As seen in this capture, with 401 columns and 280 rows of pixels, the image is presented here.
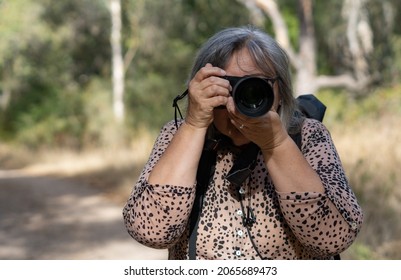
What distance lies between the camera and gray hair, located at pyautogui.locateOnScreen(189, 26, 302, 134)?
5.90 feet

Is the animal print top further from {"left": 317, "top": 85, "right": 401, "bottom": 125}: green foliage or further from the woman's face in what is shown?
{"left": 317, "top": 85, "right": 401, "bottom": 125}: green foliage

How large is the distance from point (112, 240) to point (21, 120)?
72.1 ft

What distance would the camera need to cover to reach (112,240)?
23.6ft

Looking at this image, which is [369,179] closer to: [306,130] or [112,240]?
[112,240]

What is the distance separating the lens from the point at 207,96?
172cm

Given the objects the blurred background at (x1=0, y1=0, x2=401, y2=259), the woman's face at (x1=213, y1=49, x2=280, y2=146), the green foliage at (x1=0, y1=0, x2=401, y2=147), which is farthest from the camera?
the green foliage at (x1=0, y1=0, x2=401, y2=147)

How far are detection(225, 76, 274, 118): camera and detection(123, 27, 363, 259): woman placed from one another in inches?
0.5

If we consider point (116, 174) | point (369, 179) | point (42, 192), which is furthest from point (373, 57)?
point (369, 179)

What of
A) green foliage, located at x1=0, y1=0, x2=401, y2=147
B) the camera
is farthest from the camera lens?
green foliage, located at x1=0, y1=0, x2=401, y2=147

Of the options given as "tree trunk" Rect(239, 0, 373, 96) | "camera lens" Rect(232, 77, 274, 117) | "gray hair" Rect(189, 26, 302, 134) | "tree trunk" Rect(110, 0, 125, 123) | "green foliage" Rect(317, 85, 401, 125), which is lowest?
"camera lens" Rect(232, 77, 274, 117)

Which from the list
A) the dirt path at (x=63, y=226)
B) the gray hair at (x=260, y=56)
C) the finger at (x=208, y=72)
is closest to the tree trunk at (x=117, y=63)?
the dirt path at (x=63, y=226)

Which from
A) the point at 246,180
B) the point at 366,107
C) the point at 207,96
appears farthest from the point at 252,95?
the point at 366,107

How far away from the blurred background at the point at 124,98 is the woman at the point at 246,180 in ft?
1.16

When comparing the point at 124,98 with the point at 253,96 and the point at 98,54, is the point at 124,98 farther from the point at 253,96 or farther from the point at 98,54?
the point at 253,96
